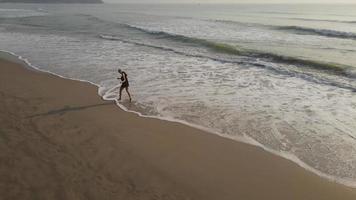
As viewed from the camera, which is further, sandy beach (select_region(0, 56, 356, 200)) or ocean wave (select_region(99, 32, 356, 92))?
ocean wave (select_region(99, 32, 356, 92))

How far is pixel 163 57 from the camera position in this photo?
2270cm

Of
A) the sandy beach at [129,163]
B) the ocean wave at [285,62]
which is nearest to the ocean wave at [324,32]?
the ocean wave at [285,62]

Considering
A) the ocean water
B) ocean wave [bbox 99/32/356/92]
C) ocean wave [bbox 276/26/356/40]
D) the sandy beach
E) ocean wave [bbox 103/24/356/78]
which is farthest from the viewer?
ocean wave [bbox 276/26/356/40]

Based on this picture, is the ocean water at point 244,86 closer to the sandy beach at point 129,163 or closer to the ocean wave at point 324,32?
the sandy beach at point 129,163

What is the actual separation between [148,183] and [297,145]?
3.95 meters

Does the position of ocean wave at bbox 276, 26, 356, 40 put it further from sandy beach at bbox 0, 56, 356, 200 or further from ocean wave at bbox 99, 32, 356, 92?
sandy beach at bbox 0, 56, 356, 200

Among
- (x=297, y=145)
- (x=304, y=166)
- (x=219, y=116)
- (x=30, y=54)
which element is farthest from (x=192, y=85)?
(x=30, y=54)

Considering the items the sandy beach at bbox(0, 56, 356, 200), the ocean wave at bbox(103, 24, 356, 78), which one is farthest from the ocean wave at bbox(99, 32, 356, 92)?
the sandy beach at bbox(0, 56, 356, 200)

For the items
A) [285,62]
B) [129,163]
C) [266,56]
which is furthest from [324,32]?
[129,163]

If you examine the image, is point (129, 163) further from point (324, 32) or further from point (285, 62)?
point (324, 32)

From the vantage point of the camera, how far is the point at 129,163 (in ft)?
25.7

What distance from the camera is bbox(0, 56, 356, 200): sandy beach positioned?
22.1 ft

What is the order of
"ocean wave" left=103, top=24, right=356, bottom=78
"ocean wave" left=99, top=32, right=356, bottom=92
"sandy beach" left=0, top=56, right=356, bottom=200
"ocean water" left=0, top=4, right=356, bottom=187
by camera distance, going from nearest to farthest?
"sandy beach" left=0, top=56, right=356, bottom=200, "ocean water" left=0, top=4, right=356, bottom=187, "ocean wave" left=99, top=32, right=356, bottom=92, "ocean wave" left=103, top=24, right=356, bottom=78

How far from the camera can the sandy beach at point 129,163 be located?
6.74 m
